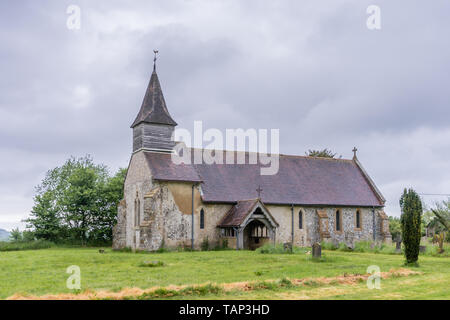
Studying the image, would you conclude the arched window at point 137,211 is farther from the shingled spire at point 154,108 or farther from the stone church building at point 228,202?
the shingled spire at point 154,108

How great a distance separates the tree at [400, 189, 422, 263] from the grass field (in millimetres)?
1005

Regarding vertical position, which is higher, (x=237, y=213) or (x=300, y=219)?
(x=237, y=213)

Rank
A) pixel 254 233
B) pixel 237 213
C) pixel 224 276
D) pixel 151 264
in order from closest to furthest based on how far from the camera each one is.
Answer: pixel 224 276 → pixel 151 264 → pixel 237 213 → pixel 254 233

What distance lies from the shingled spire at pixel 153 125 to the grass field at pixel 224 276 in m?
12.4

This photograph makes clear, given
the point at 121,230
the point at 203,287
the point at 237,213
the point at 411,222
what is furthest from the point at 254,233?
the point at 203,287

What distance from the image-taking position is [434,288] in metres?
17.0

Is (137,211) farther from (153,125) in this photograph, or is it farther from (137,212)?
(153,125)

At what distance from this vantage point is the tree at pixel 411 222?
82.0ft

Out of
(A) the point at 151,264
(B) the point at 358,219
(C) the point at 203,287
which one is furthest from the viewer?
(B) the point at 358,219

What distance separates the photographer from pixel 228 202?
39.1 m

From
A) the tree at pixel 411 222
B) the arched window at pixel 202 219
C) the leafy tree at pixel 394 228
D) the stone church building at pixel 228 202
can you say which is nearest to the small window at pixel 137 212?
the stone church building at pixel 228 202

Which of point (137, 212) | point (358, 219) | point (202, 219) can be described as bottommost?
point (358, 219)

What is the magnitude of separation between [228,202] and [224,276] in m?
19.2
